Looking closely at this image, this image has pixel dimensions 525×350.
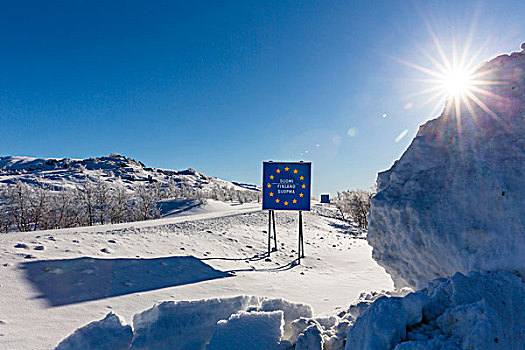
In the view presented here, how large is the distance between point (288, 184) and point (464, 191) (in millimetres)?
7569

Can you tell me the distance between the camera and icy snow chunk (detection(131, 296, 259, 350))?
2322mm

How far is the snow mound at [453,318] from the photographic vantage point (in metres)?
1.54

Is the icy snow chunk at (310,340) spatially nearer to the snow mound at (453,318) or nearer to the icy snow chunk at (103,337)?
the snow mound at (453,318)

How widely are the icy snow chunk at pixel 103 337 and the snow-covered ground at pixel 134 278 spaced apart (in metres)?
0.67

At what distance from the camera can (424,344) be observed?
5.07ft

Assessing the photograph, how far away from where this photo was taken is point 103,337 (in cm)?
222

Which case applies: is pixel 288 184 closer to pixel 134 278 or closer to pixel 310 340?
pixel 134 278

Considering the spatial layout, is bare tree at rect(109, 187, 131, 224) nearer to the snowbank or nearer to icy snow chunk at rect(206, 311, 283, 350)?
the snowbank

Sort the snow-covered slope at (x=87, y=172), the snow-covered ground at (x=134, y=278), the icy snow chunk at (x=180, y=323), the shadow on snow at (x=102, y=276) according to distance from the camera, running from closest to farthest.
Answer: the icy snow chunk at (x=180, y=323) → the snow-covered ground at (x=134, y=278) → the shadow on snow at (x=102, y=276) → the snow-covered slope at (x=87, y=172)

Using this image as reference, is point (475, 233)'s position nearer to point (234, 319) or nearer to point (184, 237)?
point (234, 319)

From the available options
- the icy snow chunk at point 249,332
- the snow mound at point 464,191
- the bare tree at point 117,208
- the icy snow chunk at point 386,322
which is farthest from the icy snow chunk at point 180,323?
the bare tree at point 117,208

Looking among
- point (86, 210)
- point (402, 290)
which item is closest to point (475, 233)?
point (402, 290)

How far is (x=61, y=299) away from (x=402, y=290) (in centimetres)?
510

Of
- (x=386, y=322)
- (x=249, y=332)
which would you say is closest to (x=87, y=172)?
(x=249, y=332)
